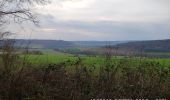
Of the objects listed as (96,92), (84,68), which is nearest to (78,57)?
(84,68)

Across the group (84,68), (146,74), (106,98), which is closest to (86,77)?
(84,68)

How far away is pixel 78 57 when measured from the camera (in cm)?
1284

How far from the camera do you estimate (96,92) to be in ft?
38.2

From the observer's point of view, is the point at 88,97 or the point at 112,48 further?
the point at 112,48

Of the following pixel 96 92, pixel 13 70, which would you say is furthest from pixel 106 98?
pixel 13 70

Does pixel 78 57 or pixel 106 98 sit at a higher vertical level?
pixel 78 57

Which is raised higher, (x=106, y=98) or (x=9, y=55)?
(x=9, y=55)

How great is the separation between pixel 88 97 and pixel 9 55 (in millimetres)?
2695

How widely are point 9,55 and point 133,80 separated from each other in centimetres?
400

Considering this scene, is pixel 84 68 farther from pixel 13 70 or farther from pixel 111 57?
pixel 13 70

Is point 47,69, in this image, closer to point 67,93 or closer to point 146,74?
point 67,93

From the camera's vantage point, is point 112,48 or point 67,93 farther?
point 112,48

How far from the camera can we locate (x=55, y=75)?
1240 cm

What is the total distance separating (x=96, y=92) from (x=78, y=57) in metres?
1.69
